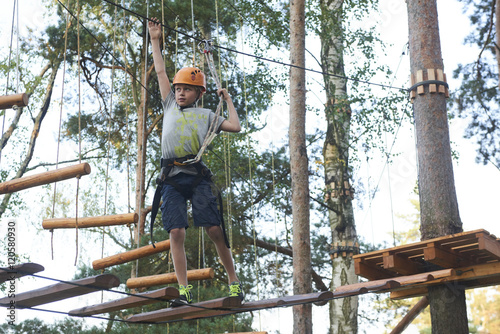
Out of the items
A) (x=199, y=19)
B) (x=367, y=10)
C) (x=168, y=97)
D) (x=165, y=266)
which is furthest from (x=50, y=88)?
(x=168, y=97)

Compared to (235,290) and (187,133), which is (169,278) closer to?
(235,290)

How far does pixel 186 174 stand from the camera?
13.0ft

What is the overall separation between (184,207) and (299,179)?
2.77 m

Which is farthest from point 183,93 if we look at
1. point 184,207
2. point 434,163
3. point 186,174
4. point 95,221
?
point 434,163

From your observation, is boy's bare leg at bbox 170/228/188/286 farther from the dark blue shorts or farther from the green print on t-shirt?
the green print on t-shirt

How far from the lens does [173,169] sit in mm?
3965

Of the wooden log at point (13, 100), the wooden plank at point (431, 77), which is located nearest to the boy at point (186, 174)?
the wooden log at point (13, 100)

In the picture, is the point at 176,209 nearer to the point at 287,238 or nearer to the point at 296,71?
the point at 296,71

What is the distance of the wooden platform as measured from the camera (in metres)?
4.11

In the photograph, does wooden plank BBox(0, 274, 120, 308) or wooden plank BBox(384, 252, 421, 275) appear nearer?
wooden plank BBox(0, 274, 120, 308)

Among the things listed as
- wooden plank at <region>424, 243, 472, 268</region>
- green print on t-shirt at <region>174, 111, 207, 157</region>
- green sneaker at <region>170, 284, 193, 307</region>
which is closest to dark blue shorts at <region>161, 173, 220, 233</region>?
green print on t-shirt at <region>174, 111, 207, 157</region>

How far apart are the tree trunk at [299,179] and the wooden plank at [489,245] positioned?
7.59ft

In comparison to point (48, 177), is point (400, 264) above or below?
below

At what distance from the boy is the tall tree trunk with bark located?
4.63m
